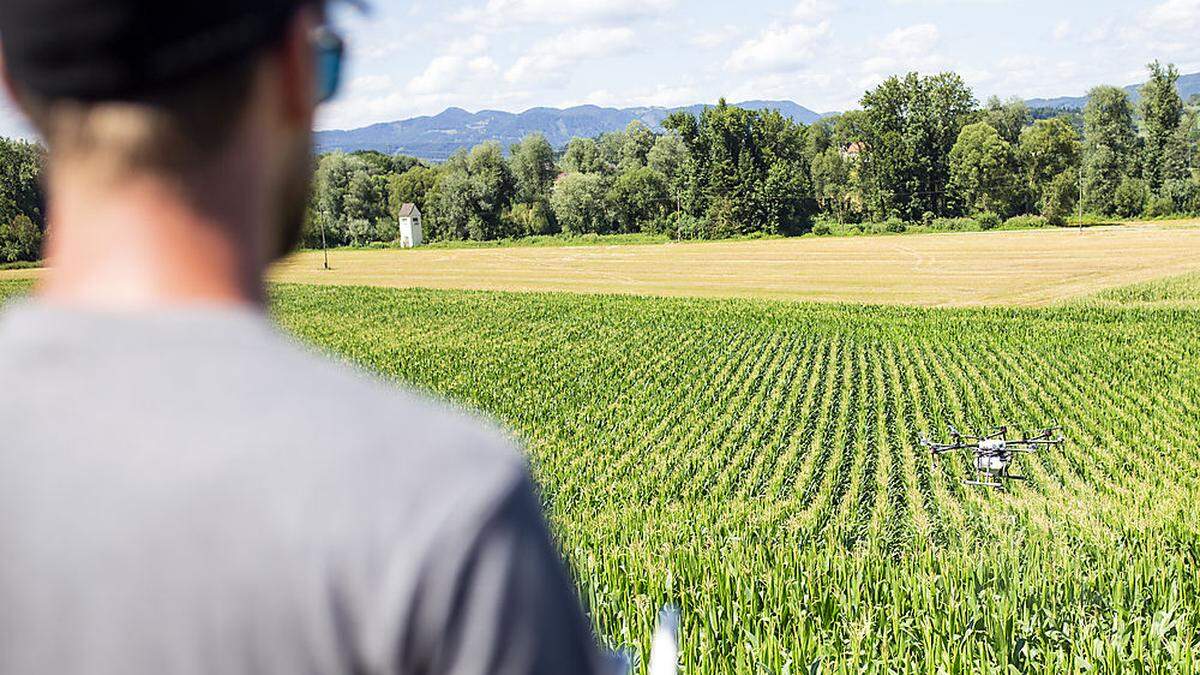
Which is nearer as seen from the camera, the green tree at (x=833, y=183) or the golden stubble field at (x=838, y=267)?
the golden stubble field at (x=838, y=267)

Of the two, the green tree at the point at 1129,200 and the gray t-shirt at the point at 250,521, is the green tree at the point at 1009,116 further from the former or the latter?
the gray t-shirt at the point at 250,521

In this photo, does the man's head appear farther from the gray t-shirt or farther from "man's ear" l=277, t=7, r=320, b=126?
the gray t-shirt

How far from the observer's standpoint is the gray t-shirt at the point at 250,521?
31.5 inches

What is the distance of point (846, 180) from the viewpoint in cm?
8275

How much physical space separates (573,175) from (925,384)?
6362cm

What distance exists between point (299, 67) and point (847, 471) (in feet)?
47.7

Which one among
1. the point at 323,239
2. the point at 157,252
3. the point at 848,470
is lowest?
the point at 848,470

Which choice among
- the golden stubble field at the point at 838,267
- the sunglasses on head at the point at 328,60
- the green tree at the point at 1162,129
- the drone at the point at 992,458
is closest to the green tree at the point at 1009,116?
the green tree at the point at 1162,129

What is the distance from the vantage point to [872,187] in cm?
7719

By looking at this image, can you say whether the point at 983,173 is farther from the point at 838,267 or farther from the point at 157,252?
the point at 157,252

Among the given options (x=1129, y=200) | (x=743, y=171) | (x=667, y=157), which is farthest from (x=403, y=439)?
(x=667, y=157)

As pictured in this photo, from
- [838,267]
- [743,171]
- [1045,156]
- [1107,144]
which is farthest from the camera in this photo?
[1107,144]

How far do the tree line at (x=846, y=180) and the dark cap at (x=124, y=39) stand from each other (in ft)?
236

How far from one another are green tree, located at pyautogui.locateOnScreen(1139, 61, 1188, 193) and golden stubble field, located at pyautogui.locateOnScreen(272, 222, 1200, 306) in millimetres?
12057
